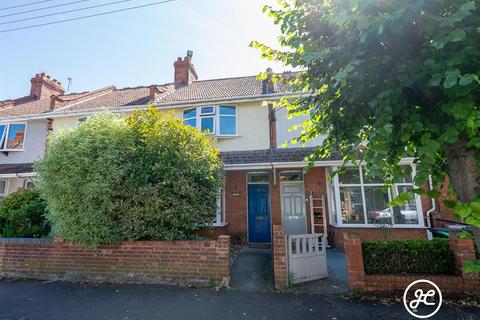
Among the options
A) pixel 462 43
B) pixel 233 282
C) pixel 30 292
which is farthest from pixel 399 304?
pixel 30 292

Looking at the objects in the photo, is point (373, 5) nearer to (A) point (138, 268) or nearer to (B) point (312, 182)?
(A) point (138, 268)

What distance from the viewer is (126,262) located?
5641 mm

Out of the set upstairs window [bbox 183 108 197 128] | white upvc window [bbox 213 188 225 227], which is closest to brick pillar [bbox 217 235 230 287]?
white upvc window [bbox 213 188 225 227]

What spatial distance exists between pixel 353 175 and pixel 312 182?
5.05ft

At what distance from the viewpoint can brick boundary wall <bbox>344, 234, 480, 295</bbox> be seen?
4590 millimetres

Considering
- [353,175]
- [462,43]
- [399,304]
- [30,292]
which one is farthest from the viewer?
[353,175]

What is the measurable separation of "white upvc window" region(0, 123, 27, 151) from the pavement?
10.4 meters

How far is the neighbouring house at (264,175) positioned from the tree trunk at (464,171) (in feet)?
20.1

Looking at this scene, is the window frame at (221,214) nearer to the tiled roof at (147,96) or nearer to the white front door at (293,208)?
the white front door at (293,208)

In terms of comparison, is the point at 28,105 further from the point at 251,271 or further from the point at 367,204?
the point at 367,204

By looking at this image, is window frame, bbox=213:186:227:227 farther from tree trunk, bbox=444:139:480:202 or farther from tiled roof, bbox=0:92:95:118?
tiled roof, bbox=0:92:95:118

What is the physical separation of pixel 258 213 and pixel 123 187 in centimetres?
579

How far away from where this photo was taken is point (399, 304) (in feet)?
14.6

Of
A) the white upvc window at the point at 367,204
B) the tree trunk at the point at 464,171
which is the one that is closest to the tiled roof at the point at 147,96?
the white upvc window at the point at 367,204
